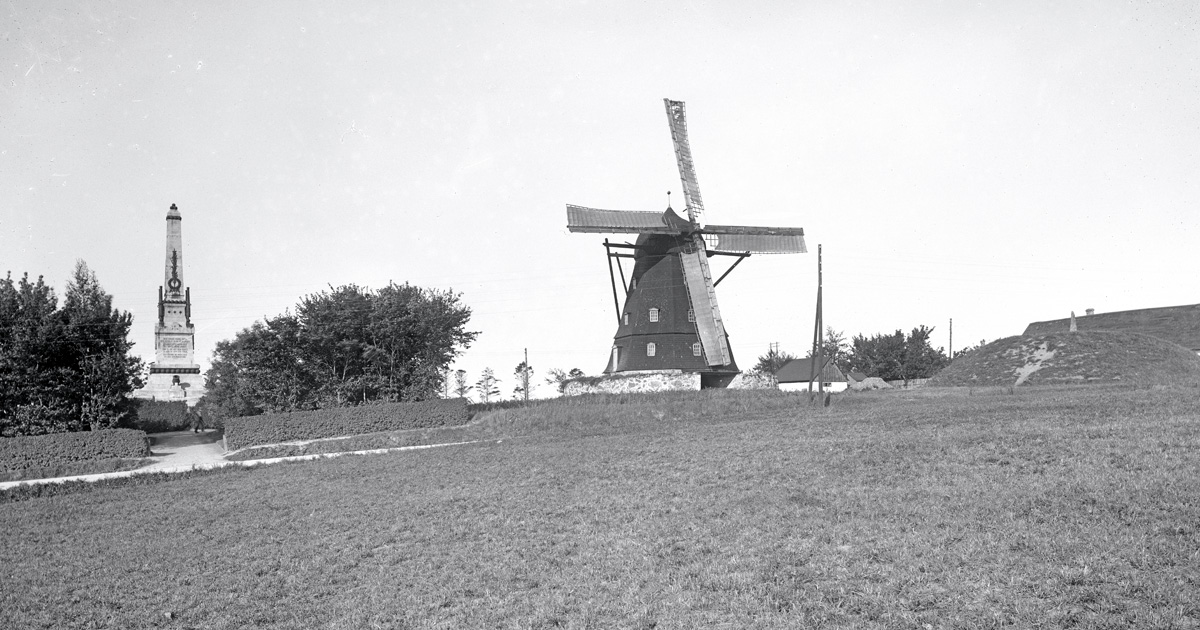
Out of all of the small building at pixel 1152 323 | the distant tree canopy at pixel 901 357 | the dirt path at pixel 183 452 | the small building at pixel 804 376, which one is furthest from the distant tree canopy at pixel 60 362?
the distant tree canopy at pixel 901 357

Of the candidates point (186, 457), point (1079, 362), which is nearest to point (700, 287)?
point (1079, 362)

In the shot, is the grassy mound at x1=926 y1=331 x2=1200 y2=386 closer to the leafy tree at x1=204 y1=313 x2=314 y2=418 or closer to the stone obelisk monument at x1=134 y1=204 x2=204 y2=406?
the leafy tree at x1=204 y1=313 x2=314 y2=418

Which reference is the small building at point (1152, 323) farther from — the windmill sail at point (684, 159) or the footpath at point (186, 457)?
the footpath at point (186, 457)

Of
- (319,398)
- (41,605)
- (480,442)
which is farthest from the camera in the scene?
(319,398)

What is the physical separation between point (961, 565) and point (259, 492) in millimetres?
14363

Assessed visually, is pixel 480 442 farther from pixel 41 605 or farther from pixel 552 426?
pixel 41 605

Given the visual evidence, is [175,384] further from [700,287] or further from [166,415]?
[700,287]

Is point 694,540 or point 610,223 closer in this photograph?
point 694,540

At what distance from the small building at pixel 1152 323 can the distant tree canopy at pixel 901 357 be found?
98.2 ft

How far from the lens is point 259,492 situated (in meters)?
17.2

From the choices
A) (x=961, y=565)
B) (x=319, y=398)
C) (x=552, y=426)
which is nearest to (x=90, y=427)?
(x=319, y=398)

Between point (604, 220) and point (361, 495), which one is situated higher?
point (604, 220)

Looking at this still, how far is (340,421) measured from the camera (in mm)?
32438

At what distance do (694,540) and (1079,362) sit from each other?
2881 cm
